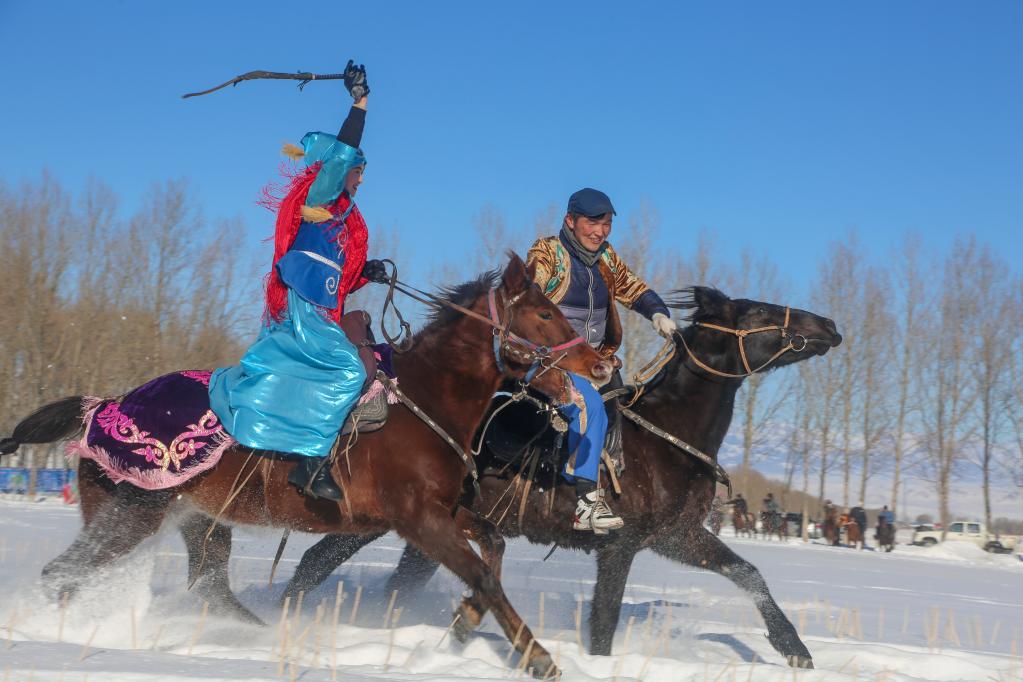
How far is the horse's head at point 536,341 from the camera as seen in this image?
16.2 ft

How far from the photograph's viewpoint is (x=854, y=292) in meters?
36.3

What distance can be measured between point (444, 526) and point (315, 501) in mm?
813

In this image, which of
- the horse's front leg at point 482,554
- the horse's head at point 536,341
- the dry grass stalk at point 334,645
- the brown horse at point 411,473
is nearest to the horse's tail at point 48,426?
the brown horse at point 411,473

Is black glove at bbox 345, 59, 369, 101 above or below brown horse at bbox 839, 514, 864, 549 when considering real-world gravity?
above

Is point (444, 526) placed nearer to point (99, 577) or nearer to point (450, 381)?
point (450, 381)

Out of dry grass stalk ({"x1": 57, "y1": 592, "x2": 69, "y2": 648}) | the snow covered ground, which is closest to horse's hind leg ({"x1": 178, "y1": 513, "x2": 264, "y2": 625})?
the snow covered ground

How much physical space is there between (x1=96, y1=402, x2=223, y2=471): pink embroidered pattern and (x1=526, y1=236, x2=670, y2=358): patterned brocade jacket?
2074 millimetres

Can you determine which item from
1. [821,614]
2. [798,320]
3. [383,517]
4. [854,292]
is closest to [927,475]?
[854,292]

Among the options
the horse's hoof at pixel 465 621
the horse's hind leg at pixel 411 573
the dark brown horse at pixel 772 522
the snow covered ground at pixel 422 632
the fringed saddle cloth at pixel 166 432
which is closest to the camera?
the snow covered ground at pixel 422 632

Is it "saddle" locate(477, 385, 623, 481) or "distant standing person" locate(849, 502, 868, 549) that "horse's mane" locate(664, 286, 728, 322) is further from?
"distant standing person" locate(849, 502, 868, 549)

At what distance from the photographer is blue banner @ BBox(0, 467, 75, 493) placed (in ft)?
97.9

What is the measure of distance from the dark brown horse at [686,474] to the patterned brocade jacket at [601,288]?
0.94 feet

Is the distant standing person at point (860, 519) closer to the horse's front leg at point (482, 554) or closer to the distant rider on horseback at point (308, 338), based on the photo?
the horse's front leg at point (482, 554)

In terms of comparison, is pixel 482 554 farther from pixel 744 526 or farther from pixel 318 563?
pixel 744 526
